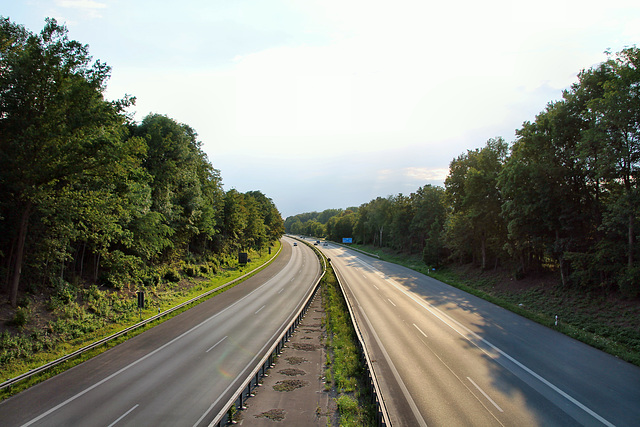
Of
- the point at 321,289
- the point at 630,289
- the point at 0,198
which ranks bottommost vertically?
the point at 321,289

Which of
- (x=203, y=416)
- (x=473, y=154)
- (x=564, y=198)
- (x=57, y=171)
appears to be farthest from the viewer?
(x=473, y=154)

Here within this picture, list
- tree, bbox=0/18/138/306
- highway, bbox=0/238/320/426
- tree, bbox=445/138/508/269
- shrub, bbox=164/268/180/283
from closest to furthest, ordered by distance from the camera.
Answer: highway, bbox=0/238/320/426 < tree, bbox=0/18/138/306 < shrub, bbox=164/268/180/283 < tree, bbox=445/138/508/269

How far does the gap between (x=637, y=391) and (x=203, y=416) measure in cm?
1530

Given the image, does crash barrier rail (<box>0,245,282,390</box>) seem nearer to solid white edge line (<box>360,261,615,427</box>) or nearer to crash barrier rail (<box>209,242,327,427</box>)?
crash barrier rail (<box>209,242,327,427</box>)

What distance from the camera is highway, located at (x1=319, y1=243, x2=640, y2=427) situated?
10.3 meters

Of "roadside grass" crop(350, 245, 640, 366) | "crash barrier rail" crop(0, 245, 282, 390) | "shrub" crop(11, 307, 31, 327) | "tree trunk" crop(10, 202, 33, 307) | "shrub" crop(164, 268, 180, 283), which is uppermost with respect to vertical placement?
"tree trunk" crop(10, 202, 33, 307)

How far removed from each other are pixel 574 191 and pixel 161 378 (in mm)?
30812

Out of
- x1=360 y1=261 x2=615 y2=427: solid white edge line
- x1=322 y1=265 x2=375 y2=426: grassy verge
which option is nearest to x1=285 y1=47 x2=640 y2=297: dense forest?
x1=360 y1=261 x2=615 y2=427: solid white edge line

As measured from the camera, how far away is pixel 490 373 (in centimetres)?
1348

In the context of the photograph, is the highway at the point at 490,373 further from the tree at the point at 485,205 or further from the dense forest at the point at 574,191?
the tree at the point at 485,205

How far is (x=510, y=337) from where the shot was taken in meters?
18.4

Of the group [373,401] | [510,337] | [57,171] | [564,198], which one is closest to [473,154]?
[564,198]

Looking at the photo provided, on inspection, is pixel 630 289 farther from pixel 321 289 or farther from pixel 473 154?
pixel 473 154

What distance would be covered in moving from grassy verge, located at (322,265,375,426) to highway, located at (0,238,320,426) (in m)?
3.39
